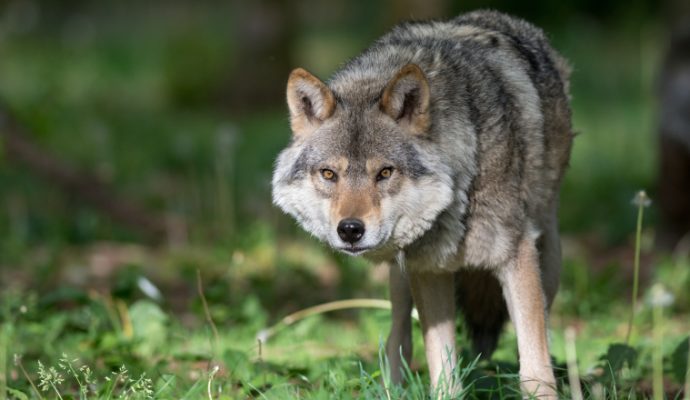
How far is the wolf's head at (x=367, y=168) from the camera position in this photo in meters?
4.13

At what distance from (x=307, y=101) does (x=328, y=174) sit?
39 cm

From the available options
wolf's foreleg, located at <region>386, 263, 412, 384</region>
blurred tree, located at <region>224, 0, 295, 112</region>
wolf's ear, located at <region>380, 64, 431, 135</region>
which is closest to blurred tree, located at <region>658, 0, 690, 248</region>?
wolf's foreleg, located at <region>386, 263, 412, 384</region>

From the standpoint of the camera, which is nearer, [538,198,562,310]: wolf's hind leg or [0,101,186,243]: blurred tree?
[538,198,562,310]: wolf's hind leg

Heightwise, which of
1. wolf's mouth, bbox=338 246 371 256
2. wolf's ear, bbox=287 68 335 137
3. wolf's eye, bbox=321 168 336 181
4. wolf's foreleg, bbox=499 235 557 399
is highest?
wolf's ear, bbox=287 68 335 137

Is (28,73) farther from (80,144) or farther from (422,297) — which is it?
(422,297)

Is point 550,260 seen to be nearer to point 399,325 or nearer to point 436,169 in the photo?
point 399,325

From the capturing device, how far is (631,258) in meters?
8.00

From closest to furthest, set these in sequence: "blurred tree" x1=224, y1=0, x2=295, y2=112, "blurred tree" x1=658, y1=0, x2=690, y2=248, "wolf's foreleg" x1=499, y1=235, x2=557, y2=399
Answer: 1. "wolf's foreleg" x1=499, y1=235, x2=557, y2=399
2. "blurred tree" x1=658, y1=0, x2=690, y2=248
3. "blurred tree" x1=224, y1=0, x2=295, y2=112

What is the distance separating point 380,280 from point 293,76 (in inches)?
116

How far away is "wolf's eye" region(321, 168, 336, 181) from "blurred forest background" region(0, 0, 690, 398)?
137cm

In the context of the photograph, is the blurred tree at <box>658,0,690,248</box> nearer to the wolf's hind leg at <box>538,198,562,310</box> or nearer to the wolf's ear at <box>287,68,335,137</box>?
the wolf's hind leg at <box>538,198,562,310</box>

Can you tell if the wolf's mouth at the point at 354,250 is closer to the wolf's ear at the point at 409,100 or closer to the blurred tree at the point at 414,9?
the wolf's ear at the point at 409,100

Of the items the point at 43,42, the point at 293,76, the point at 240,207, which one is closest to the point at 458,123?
the point at 293,76

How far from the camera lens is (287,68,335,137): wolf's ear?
4336 millimetres
